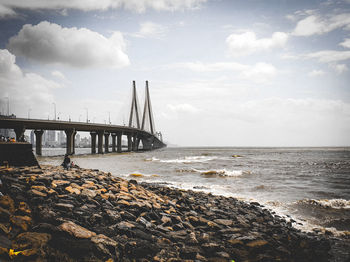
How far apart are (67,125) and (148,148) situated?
238 feet

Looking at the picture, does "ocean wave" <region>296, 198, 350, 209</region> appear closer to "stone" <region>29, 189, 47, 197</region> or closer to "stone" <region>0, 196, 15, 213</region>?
"stone" <region>29, 189, 47, 197</region>

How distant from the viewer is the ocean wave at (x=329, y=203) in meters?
11.1

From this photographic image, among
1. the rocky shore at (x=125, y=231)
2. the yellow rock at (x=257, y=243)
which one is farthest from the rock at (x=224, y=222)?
the yellow rock at (x=257, y=243)

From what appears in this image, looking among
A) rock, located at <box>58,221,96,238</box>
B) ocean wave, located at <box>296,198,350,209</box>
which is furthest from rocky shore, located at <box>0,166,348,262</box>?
ocean wave, located at <box>296,198,350,209</box>

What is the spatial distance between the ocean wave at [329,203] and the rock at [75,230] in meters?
11.3

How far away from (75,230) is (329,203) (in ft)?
41.8

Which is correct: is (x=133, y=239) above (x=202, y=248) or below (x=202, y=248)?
above

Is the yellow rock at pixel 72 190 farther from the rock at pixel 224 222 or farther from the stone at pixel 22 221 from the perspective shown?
the rock at pixel 224 222

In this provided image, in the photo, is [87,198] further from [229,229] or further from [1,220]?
[229,229]

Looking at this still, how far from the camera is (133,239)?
17.1 ft

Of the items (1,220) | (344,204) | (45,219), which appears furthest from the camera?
(344,204)

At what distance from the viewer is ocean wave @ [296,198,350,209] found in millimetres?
11110

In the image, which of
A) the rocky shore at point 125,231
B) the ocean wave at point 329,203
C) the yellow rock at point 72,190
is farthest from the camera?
the ocean wave at point 329,203

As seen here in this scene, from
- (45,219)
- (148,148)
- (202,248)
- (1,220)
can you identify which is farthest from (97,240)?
(148,148)
